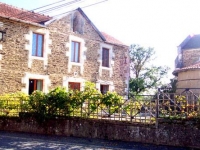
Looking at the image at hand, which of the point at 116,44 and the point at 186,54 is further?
the point at 186,54

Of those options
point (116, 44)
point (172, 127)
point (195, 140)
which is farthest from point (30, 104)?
point (116, 44)

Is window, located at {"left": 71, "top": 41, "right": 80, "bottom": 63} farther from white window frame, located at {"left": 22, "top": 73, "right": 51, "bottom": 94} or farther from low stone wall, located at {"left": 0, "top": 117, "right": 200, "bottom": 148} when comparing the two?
low stone wall, located at {"left": 0, "top": 117, "right": 200, "bottom": 148}

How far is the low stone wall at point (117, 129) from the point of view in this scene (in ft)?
30.6

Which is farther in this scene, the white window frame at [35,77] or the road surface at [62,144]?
the white window frame at [35,77]

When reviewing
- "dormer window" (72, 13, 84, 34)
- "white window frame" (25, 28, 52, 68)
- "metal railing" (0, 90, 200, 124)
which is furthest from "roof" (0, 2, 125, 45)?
"metal railing" (0, 90, 200, 124)

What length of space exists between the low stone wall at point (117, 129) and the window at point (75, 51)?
7.90 m

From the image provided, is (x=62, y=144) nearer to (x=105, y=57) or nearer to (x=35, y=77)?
(x=35, y=77)

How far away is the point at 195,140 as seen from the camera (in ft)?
30.1

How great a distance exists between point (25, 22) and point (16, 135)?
25.8 feet

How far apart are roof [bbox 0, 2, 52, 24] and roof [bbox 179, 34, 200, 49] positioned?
2116 centimetres

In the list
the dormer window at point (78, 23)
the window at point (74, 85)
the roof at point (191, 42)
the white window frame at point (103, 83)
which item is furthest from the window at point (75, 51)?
the roof at point (191, 42)

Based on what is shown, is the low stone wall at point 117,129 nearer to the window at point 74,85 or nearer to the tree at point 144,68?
the window at point 74,85

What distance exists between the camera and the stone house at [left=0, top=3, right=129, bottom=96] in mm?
16594

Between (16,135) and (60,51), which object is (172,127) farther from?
(60,51)
